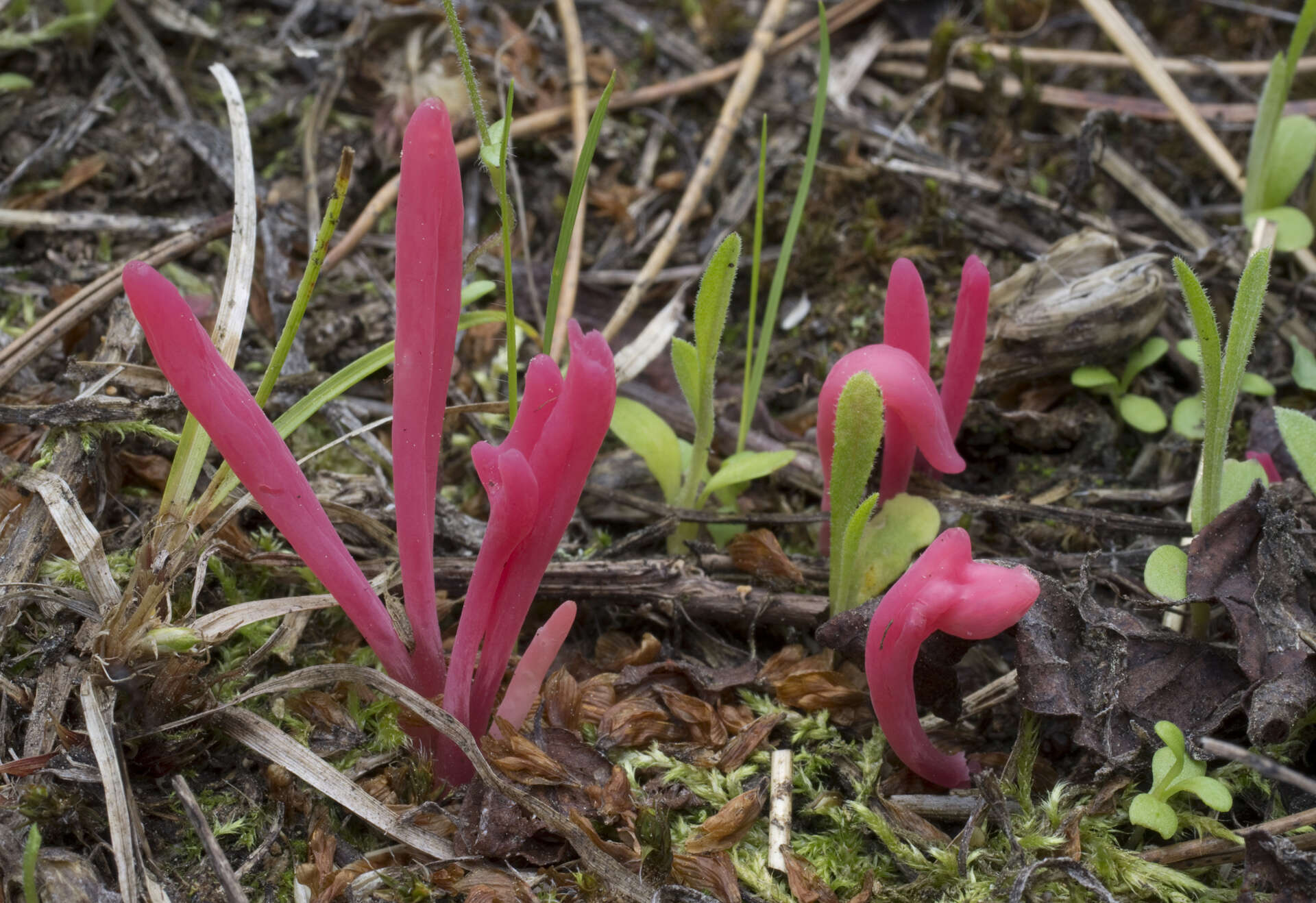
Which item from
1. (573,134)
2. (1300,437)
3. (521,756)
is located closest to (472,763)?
(521,756)

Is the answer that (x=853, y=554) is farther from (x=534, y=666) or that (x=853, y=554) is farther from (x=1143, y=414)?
(x=1143, y=414)

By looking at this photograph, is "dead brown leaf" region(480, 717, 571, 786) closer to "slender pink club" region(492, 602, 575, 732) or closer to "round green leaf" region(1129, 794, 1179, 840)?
"slender pink club" region(492, 602, 575, 732)

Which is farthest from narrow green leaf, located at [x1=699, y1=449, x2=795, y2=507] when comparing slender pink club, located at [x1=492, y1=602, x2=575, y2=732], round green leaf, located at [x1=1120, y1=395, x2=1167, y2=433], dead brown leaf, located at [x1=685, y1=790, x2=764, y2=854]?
round green leaf, located at [x1=1120, y1=395, x2=1167, y2=433]

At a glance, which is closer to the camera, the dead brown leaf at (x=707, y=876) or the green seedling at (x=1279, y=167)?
the dead brown leaf at (x=707, y=876)

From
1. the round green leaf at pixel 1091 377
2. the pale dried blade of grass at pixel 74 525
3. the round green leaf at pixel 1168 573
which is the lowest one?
the round green leaf at pixel 1168 573

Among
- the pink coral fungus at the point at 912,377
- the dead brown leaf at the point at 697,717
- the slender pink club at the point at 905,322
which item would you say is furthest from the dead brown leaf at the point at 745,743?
the slender pink club at the point at 905,322

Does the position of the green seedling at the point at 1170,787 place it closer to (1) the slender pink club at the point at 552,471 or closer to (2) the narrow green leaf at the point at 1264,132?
(1) the slender pink club at the point at 552,471
